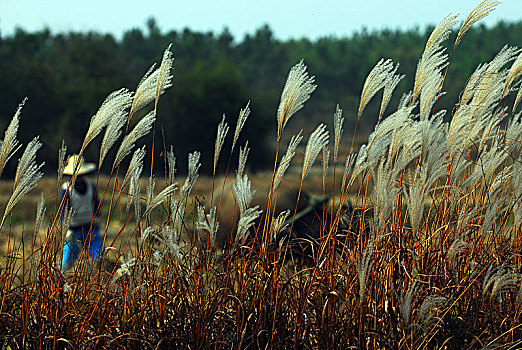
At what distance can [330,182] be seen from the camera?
72.2 feet

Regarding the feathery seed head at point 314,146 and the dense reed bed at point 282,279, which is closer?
the dense reed bed at point 282,279

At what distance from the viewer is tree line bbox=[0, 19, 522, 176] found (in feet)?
105

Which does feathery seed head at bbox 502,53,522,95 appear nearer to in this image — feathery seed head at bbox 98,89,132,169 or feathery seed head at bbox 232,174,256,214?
feathery seed head at bbox 232,174,256,214

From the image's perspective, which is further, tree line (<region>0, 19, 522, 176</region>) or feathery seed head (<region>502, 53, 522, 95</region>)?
tree line (<region>0, 19, 522, 176</region>)

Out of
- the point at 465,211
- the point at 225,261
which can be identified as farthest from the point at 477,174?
the point at 225,261

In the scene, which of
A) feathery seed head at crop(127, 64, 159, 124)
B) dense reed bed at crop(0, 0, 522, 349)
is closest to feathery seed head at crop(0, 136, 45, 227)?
dense reed bed at crop(0, 0, 522, 349)

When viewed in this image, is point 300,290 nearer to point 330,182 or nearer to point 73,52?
point 330,182

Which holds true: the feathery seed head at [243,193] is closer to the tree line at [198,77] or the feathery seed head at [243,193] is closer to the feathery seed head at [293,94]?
the feathery seed head at [293,94]

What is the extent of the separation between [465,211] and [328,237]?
0.52 m

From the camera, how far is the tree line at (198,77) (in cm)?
3212

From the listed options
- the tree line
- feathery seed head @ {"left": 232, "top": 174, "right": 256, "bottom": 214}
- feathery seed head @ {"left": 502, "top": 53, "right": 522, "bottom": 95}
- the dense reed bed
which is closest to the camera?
the dense reed bed

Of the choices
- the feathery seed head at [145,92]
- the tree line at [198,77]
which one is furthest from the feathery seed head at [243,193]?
the tree line at [198,77]

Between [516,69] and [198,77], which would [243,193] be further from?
[198,77]

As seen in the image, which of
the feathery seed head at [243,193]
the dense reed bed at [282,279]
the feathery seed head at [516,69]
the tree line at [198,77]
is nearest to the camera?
the dense reed bed at [282,279]
